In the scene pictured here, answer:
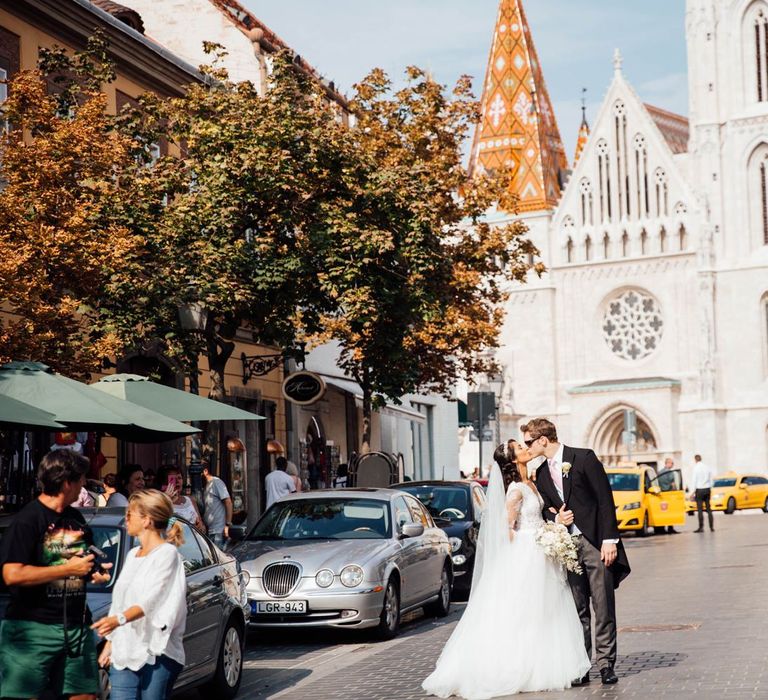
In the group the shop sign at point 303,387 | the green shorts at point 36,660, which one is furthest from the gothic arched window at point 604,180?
the green shorts at point 36,660

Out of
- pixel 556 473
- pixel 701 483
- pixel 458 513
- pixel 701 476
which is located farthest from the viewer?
pixel 701 483

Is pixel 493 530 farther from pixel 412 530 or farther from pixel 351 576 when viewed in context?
pixel 412 530

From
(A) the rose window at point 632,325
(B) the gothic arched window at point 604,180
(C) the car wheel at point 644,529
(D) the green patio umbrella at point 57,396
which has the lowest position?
(C) the car wheel at point 644,529

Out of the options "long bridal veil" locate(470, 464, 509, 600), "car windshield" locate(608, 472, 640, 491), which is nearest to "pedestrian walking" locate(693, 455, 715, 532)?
"car windshield" locate(608, 472, 640, 491)

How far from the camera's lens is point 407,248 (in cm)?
2012

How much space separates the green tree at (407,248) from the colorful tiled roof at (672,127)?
5567cm

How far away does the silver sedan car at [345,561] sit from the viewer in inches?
550

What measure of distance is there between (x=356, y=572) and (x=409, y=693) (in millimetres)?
3544

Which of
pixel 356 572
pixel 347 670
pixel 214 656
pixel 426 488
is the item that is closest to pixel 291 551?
pixel 356 572

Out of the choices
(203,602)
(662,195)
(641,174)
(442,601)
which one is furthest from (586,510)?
(641,174)

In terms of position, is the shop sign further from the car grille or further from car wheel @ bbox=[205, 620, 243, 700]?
car wheel @ bbox=[205, 620, 243, 700]

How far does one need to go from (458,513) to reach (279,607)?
5.89 m

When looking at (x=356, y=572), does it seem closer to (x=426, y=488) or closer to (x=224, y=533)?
(x=224, y=533)

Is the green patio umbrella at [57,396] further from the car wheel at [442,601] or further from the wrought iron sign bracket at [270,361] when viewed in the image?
the wrought iron sign bracket at [270,361]
